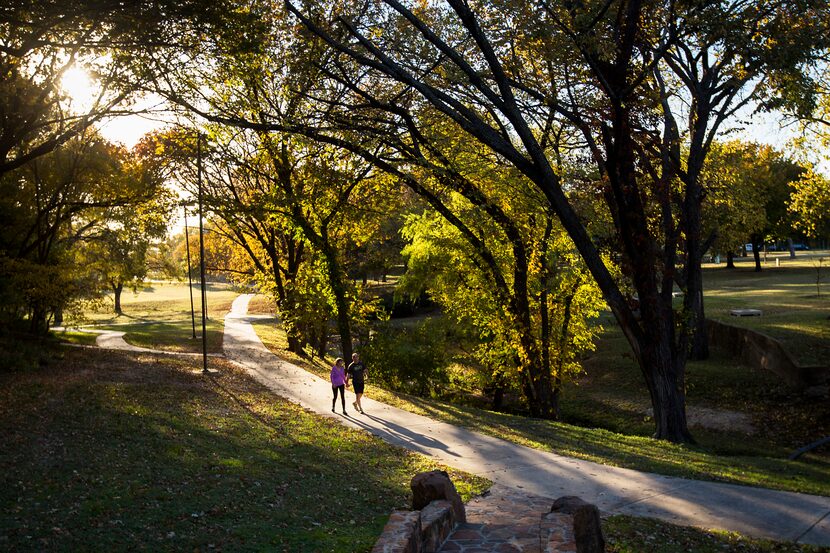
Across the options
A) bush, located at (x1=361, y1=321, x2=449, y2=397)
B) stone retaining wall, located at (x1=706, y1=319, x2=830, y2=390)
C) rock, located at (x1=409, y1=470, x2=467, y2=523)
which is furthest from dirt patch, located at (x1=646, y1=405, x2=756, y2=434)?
rock, located at (x1=409, y1=470, x2=467, y2=523)

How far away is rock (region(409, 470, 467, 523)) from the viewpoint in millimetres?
8531

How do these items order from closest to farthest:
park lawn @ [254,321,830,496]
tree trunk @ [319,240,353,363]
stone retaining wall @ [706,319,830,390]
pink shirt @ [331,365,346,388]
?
park lawn @ [254,321,830,496] → pink shirt @ [331,365,346,388] → stone retaining wall @ [706,319,830,390] → tree trunk @ [319,240,353,363]

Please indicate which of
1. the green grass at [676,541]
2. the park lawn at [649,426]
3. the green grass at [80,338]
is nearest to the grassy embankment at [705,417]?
the park lawn at [649,426]

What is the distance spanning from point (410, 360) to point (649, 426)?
882cm

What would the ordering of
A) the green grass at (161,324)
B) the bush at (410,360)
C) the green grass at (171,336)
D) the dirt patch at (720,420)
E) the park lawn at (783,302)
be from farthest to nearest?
the green grass at (161,324) < the green grass at (171,336) < the bush at (410,360) < the park lawn at (783,302) < the dirt patch at (720,420)

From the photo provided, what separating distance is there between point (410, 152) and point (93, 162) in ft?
40.7

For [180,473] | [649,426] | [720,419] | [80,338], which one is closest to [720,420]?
[720,419]

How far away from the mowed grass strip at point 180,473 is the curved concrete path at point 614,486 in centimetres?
88

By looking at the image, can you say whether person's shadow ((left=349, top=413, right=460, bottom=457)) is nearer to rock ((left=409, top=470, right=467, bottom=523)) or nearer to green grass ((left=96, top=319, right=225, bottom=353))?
rock ((left=409, top=470, right=467, bottom=523))

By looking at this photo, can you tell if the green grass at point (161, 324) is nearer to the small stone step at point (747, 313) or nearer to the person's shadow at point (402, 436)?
the person's shadow at point (402, 436)

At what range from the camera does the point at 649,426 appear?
77.5 feet

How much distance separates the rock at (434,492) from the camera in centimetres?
853

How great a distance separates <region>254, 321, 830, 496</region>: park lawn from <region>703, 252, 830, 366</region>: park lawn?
195 centimetres

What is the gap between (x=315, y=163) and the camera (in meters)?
24.3
